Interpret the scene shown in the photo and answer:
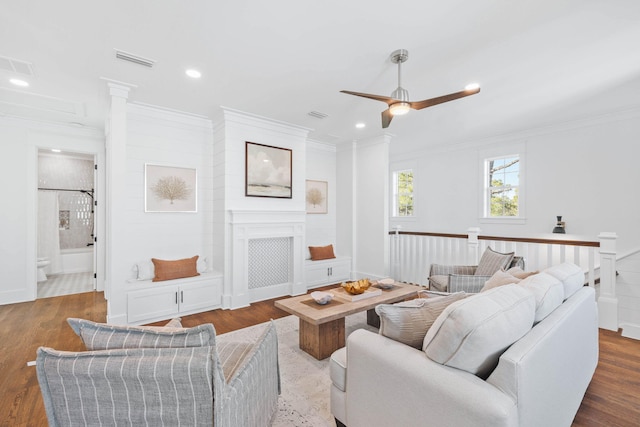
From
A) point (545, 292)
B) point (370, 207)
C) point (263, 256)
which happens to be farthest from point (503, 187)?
point (263, 256)

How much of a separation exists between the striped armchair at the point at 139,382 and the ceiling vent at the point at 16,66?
123 inches

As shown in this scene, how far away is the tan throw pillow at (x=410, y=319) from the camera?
4.74 feet

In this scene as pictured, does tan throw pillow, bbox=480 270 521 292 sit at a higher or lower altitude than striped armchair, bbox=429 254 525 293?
higher

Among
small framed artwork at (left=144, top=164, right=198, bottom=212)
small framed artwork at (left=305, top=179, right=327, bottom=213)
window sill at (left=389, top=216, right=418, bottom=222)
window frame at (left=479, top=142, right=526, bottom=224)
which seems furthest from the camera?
window sill at (left=389, top=216, right=418, bottom=222)

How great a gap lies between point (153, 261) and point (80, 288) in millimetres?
2610

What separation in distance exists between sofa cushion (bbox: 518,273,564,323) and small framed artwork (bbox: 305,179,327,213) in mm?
4163

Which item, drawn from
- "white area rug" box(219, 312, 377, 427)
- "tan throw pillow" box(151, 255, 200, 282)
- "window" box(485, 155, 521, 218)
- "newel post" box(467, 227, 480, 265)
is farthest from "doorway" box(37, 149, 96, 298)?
"window" box(485, 155, 521, 218)

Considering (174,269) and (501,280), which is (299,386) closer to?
(501,280)

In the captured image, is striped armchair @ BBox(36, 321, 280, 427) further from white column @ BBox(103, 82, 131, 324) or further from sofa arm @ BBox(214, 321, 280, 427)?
white column @ BBox(103, 82, 131, 324)

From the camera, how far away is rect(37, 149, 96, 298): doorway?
605 cm

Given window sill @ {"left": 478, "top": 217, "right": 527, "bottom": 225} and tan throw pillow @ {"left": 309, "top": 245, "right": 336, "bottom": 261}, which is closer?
window sill @ {"left": 478, "top": 217, "right": 527, "bottom": 225}

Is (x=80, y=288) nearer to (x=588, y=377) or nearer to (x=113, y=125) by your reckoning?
(x=113, y=125)

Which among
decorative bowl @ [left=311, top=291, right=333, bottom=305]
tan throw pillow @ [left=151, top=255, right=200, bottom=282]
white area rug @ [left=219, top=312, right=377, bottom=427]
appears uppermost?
tan throw pillow @ [left=151, top=255, right=200, bottom=282]

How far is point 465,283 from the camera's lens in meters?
2.93
